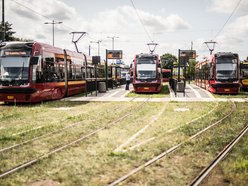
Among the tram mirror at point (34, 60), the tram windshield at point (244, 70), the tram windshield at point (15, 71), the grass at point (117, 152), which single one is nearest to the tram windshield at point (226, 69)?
the tram windshield at point (244, 70)

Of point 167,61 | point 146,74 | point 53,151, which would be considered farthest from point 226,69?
point 167,61

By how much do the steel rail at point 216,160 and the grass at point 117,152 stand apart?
0.16 m

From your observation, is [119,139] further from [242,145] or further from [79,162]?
[242,145]

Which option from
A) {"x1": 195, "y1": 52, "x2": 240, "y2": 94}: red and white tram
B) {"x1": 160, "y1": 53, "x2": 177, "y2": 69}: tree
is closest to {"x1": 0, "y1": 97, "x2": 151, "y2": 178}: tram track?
{"x1": 195, "y1": 52, "x2": 240, "y2": 94}: red and white tram

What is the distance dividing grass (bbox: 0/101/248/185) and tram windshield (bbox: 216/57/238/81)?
1270 cm

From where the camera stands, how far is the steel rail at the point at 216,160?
19.1 feet

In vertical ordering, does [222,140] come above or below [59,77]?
below

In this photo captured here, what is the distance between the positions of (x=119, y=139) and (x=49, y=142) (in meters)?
1.93

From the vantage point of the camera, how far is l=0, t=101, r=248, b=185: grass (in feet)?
20.0

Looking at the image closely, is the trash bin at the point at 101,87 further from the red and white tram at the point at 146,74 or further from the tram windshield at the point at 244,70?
the tram windshield at the point at 244,70

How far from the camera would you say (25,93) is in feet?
60.1

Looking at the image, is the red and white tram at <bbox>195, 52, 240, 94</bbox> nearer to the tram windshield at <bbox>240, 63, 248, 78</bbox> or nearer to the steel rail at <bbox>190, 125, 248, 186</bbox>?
the tram windshield at <bbox>240, 63, 248, 78</bbox>

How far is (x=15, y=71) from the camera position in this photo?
18.3 metres

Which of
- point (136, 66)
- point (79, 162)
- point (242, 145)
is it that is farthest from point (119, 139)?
point (136, 66)
